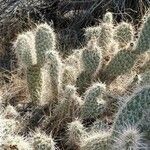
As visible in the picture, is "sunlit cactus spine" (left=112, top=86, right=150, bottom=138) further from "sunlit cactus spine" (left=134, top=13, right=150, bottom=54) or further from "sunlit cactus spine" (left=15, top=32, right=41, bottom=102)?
"sunlit cactus spine" (left=15, top=32, right=41, bottom=102)

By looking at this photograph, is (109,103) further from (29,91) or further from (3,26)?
(3,26)

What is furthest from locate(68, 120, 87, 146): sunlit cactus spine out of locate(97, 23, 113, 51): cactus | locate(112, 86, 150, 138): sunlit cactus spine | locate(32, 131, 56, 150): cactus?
locate(97, 23, 113, 51): cactus

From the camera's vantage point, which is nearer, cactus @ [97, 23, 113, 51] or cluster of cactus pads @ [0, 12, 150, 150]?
cluster of cactus pads @ [0, 12, 150, 150]

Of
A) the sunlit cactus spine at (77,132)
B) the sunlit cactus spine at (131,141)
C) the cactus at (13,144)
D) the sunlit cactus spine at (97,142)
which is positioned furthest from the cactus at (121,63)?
the sunlit cactus spine at (131,141)

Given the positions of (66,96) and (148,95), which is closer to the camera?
(148,95)

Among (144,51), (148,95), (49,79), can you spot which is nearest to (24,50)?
(49,79)

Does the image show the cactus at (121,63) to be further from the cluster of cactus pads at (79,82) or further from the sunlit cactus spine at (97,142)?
the sunlit cactus spine at (97,142)

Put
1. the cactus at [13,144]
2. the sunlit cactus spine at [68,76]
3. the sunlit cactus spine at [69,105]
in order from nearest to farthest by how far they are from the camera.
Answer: the cactus at [13,144], the sunlit cactus spine at [69,105], the sunlit cactus spine at [68,76]
